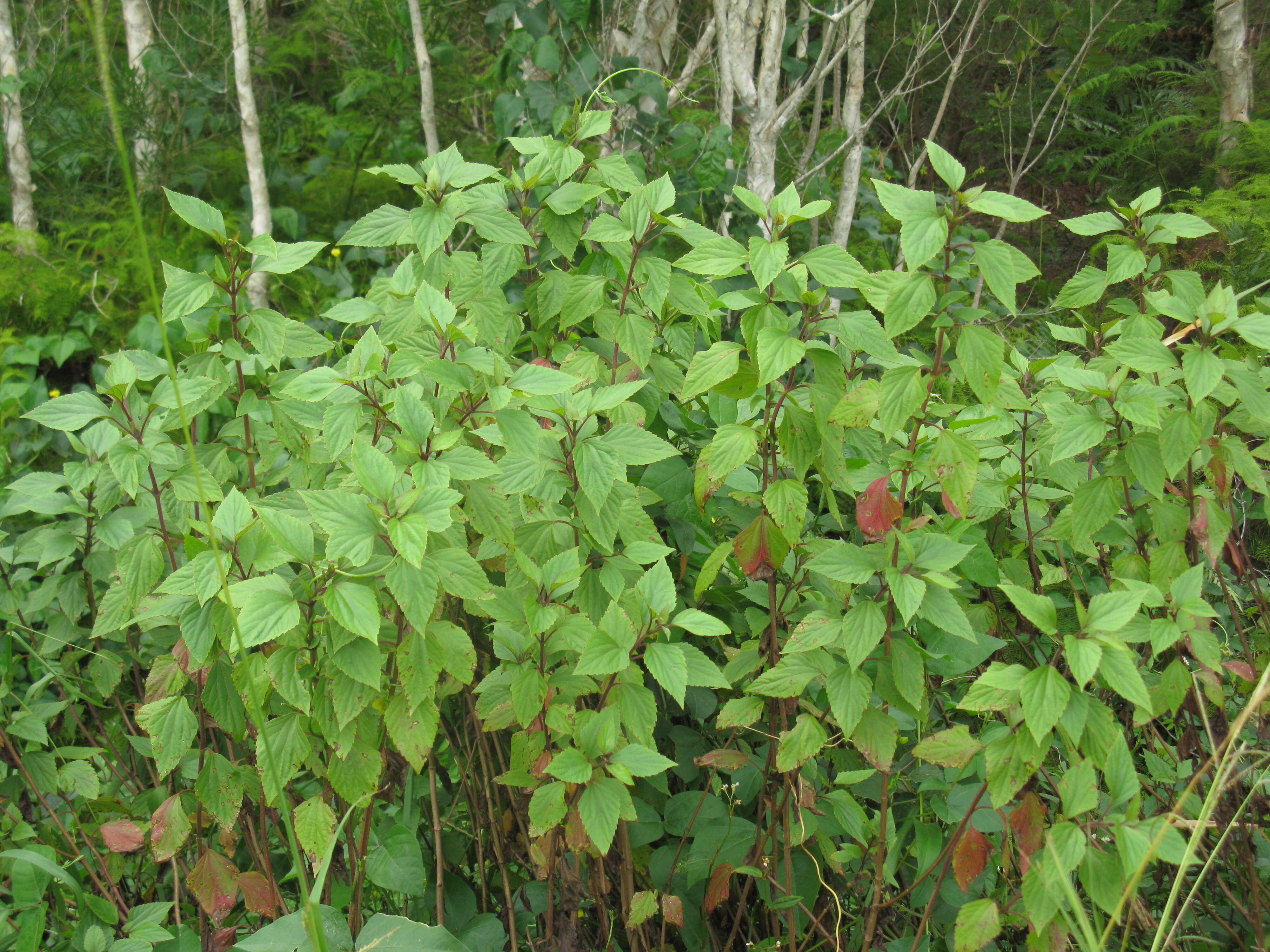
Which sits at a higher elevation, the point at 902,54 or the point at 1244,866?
the point at 902,54

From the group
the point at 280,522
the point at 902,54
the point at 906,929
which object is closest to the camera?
the point at 280,522

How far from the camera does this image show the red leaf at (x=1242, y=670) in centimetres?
144

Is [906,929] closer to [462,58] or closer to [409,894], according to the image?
[409,894]

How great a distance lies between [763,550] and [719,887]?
566 mm

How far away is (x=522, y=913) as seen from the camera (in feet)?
5.35

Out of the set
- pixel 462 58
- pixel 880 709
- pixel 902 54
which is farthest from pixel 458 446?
pixel 902 54

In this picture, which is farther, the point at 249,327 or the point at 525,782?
the point at 249,327

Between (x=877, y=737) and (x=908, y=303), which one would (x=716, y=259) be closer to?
(x=908, y=303)

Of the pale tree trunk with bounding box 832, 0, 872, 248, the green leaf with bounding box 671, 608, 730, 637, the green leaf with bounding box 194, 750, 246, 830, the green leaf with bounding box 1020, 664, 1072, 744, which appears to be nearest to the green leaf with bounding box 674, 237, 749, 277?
the green leaf with bounding box 671, 608, 730, 637

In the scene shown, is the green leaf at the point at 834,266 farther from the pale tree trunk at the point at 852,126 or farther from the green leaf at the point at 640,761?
the pale tree trunk at the point at 852,126

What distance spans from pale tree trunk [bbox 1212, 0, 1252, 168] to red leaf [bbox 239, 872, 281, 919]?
6.58 m

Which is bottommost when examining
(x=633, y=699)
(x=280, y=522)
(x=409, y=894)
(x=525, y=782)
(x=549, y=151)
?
(x=409, y=894)

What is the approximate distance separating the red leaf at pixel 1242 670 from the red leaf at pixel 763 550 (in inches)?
29.4

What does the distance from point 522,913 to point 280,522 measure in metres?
0.90
